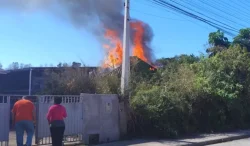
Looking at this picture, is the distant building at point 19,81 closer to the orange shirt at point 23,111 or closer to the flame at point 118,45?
the flame at point 118,45

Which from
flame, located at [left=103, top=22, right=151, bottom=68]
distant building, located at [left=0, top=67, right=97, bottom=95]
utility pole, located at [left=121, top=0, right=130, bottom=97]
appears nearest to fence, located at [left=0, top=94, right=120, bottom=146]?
utility pole, located at [left=121, top=0, right=130, bottom=97]

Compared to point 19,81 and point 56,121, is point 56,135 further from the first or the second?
point 19,81

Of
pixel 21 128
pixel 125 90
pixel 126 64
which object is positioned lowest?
pixel 21 128

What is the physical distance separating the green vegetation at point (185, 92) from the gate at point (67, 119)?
233 centimetres

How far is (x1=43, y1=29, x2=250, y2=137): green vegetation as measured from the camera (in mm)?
14477

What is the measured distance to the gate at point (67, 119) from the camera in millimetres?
11523

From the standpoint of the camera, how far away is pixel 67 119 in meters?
12.4

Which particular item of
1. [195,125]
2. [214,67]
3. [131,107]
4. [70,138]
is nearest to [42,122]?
[70,138]

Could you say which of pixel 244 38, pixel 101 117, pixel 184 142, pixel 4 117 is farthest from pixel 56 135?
pixel 244 38

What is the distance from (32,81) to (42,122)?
2041cm

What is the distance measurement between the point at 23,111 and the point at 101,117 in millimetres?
3820

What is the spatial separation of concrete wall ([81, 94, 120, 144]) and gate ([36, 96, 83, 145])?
277 millimetres

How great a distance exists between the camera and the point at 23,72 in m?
32.3

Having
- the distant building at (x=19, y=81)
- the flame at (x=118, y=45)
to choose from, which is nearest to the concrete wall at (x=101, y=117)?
the flame at (x=118, y=45)
